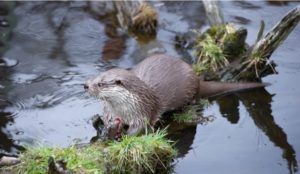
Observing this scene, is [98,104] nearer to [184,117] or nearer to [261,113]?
[184,117]

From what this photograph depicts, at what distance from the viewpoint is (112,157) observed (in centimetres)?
426

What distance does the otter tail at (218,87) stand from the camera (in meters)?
5.71

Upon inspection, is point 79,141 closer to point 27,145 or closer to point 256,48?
point 27,145

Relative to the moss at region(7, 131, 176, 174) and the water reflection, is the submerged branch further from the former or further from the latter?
the moss at region(7, 131, 176, 174)

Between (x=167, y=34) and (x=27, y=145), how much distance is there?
3.01 m

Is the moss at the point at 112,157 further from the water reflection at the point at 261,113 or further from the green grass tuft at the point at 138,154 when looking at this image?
the water reflection at the point at 261,113

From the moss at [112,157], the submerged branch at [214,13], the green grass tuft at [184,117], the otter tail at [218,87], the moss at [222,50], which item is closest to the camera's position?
the moss at [112,157]

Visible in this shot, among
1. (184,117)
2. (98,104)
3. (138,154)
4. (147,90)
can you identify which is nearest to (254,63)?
(184,117)

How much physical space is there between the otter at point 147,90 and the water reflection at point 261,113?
134 millimetres

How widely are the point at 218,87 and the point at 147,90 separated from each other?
3.04 feet

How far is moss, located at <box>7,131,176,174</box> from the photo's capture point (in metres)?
4.09

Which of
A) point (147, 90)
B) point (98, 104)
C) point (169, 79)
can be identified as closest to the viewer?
point (147, 90)

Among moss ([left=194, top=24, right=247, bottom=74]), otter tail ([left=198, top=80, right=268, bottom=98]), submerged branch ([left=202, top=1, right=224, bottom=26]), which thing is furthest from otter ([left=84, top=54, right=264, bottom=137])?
submerged branch ([left=202, top=1, right=224, bottom=26])

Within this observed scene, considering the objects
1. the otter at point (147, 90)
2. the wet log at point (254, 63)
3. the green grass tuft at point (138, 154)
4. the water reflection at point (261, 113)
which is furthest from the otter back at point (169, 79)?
the green grass tuft at point (138, 154)
